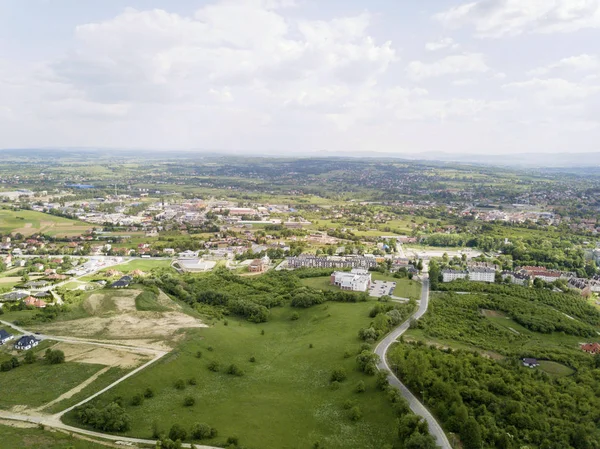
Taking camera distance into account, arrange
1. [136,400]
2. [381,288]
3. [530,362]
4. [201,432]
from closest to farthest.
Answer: [201,432] < [136,400] < [530,362] < [381,288]

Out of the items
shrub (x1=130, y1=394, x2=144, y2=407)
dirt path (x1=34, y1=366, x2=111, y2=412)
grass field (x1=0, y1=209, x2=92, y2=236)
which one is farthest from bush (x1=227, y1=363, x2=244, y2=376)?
grass field (x1=0, y1=209, x2=92, y2=236)

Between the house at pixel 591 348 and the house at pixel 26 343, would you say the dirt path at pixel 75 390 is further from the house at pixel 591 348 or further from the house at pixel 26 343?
the house at pixel 591 348

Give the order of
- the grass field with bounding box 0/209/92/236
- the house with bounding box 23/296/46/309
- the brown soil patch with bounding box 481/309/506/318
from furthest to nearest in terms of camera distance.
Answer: the grass field with bounding box 0/209/92/236 → the brown soil patch with bounding box 481/309/506/318 → the house with bounding box 23/296/46/309

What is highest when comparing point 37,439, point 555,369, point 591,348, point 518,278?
point 37,439

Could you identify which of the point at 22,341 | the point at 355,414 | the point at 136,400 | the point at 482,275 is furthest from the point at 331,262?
the point at 136,400

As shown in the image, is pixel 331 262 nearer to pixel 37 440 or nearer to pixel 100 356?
pixel 100 356

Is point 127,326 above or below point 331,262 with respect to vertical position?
below

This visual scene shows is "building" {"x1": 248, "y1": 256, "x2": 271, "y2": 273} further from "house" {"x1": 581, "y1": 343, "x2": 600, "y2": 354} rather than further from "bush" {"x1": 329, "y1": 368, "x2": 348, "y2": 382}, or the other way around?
"house" {"x1": 581, "y1": 343, "x2": 600, "y2": 354}

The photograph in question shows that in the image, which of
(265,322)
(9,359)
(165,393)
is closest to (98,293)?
(9,359)
